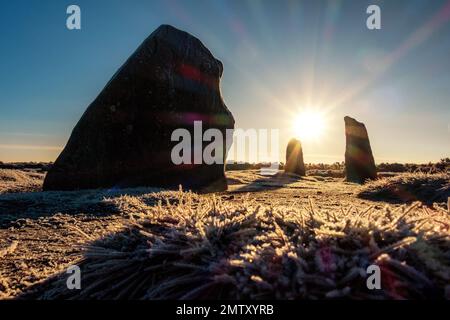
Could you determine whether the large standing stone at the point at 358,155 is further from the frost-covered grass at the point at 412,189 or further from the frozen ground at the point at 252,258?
the frozen ground at the point at 252,258

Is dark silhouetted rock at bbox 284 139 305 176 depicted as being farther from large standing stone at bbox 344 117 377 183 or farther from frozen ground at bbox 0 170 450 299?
frozen ground at bbox 0 170 450 299

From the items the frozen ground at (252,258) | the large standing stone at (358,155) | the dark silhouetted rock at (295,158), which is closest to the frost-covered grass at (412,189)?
the frozen ground at (252,258)

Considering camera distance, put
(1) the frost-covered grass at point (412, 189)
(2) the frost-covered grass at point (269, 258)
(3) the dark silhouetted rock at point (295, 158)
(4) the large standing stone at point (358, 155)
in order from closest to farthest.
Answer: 1. (2) the frost-covered grass at point (269, 258)
2. (1) the frost-covered grass at point (412, 189)
3. (4) the large standing stone at point (358, 155)
4. (3) the dark silhouetted rock at point (295, 158)

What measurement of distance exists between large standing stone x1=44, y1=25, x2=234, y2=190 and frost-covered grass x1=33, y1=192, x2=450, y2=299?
20.3ft

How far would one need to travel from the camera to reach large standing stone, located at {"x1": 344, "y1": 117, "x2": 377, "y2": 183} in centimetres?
1725

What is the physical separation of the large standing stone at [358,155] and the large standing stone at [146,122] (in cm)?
963

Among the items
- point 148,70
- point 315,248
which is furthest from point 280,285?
point 148,70

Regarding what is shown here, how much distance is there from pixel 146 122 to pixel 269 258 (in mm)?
7438

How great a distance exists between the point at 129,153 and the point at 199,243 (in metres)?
6.97

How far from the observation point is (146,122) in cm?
861

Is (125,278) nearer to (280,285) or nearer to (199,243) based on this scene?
(199,243)

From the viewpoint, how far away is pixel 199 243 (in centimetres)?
177

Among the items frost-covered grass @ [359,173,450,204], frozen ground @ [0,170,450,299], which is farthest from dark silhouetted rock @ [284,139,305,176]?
frozen ground @ [0,170,450,299]

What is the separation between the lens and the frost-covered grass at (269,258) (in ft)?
4.57
